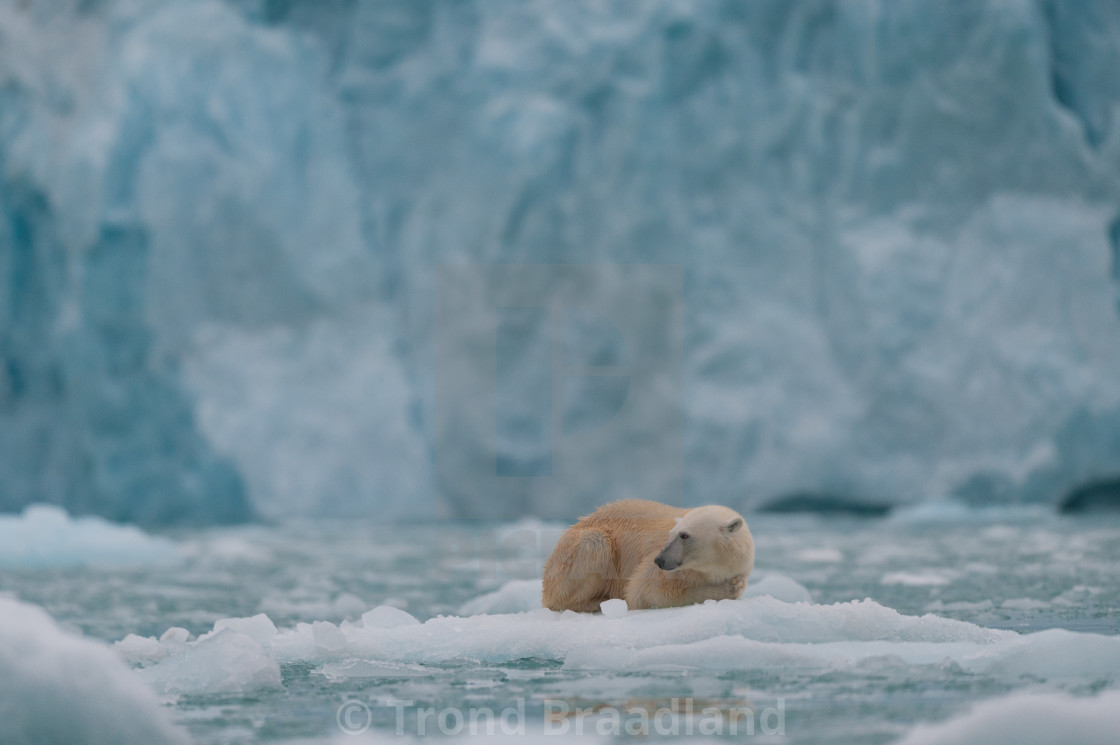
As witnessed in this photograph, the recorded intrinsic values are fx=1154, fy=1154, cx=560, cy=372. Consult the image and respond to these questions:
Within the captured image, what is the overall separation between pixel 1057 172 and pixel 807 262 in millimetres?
2692

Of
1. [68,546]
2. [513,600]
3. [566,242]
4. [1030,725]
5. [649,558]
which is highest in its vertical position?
[566,242]

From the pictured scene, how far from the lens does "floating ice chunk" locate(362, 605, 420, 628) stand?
3.78 metres

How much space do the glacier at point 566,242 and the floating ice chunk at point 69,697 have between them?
10.0 meters

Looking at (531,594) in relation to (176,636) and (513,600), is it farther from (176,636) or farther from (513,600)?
(176,636)

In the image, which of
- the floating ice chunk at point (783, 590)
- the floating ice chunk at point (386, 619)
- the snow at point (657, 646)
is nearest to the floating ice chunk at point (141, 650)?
the snow at point (657, 646)

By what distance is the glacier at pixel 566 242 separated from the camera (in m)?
11.9

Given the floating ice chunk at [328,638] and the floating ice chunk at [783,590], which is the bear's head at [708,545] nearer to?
the floating ice chunk at [328,638]

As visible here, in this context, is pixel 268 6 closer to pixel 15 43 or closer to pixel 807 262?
pixel 15 43

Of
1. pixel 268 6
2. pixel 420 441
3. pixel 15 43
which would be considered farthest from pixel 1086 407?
pixel 15 43

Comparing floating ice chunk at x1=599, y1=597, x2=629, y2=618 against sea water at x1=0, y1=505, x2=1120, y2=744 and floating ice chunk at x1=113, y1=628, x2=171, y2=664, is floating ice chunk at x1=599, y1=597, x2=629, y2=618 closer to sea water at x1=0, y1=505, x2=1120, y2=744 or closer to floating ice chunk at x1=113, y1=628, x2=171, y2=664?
sea water at x1=0, y1=505, x2=1120, y2=744

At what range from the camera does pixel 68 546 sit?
811 centimetres
